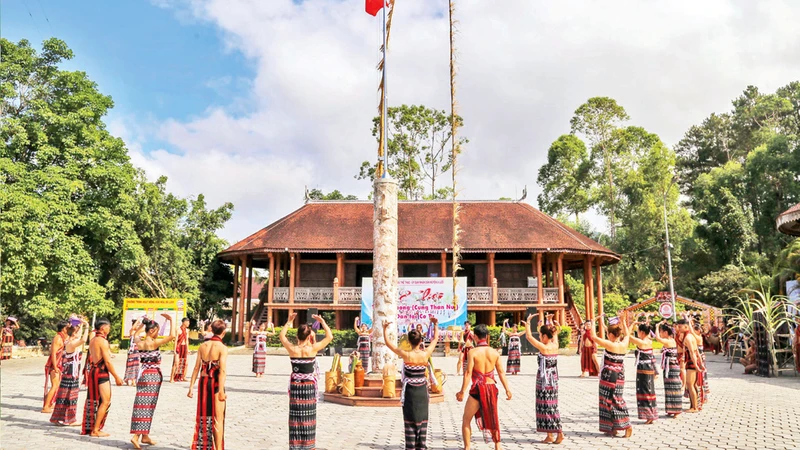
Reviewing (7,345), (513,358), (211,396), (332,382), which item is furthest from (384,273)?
(7,345)

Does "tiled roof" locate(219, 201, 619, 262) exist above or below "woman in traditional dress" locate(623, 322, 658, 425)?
above

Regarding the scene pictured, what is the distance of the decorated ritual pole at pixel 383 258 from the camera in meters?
10.8

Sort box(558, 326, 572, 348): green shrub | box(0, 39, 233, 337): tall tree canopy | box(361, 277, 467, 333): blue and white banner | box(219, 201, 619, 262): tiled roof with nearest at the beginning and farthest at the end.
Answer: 1. box(0, 39, 233, 337): tall tree canopy
2. box(558, 326, 572, 348): green shrub
3. box(361, 277, 467, 333): blue and white banner
4. box(219, 201, 619, 262): tiled roof

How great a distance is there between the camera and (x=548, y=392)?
23.8 ft

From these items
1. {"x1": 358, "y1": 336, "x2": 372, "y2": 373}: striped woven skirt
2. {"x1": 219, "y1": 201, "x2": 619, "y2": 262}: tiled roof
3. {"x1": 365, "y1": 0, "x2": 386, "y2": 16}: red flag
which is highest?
{"x1": 365, "y1": 0, "x2": 386, "y2": 16}: red flag

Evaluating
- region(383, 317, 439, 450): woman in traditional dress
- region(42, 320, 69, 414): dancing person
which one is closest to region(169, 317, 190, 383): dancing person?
region(42, 320, 69, 414): dancing person

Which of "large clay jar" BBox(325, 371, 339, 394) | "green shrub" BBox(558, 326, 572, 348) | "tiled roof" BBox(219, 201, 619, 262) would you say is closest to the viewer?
"large clay jar" BBox(325, 371, 339, 394)

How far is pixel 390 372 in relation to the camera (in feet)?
34.2

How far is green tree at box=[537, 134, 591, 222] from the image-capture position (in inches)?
1634

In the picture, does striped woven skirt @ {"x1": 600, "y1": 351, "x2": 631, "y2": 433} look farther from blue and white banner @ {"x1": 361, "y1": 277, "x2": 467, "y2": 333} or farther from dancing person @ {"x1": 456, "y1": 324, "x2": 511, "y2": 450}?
blue and white banner @ {"x1": 361, "y1": 277, "x2": 467, "y2": 333}

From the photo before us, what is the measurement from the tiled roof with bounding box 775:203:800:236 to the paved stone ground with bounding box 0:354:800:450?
13.5 feet

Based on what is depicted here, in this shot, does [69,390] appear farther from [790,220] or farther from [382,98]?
[790,220]

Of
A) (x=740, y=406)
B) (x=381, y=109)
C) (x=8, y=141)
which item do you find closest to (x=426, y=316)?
(x=381, y=109)

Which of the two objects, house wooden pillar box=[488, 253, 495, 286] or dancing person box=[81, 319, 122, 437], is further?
house wooden pillar box=[488, 253, 495, 286]
